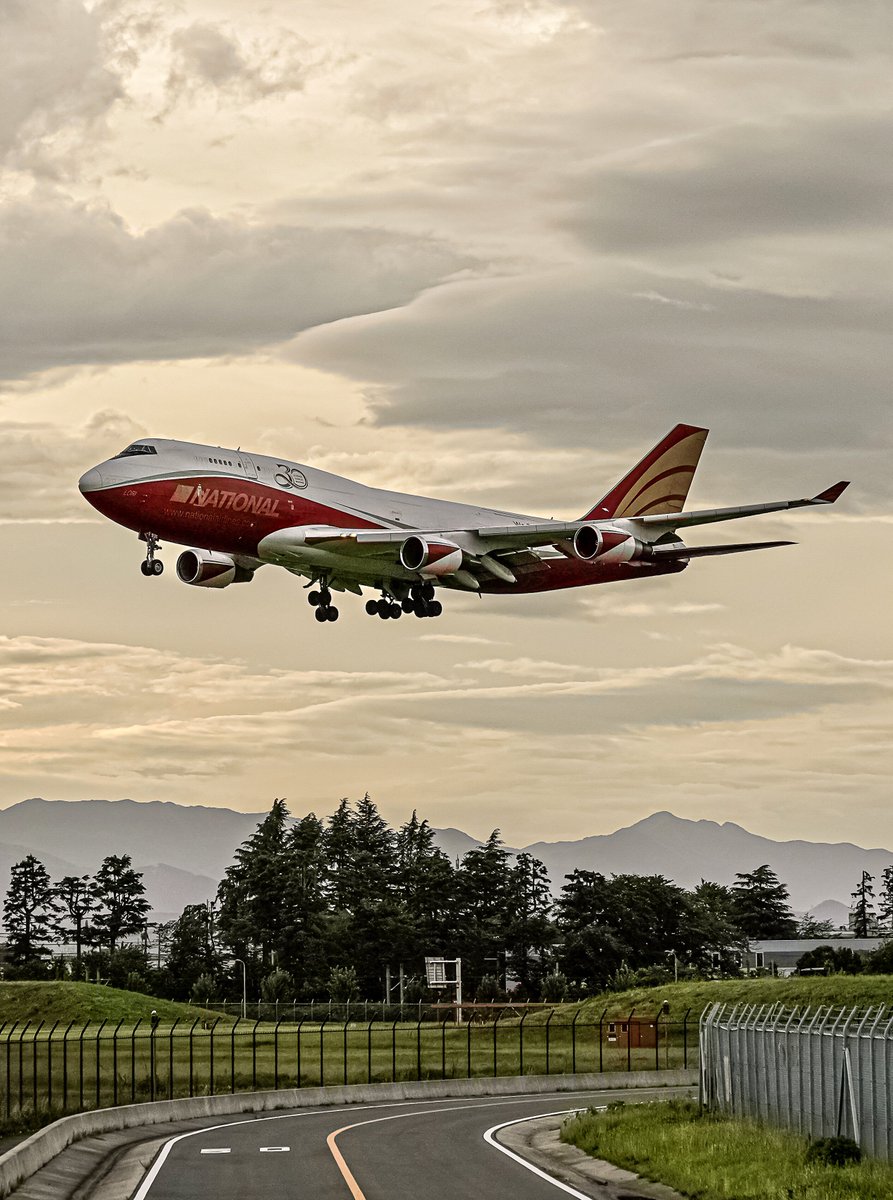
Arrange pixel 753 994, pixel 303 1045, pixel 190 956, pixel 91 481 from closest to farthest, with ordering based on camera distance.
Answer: pixel 91 481, pixel 303 1045, pixel 753 994, pixel 190 956

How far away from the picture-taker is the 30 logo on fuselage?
56.6m

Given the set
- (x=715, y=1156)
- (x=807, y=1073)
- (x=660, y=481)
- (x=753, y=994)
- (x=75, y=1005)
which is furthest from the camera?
(x=75, y=1005)

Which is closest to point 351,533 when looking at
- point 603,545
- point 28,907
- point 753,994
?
point 603,545

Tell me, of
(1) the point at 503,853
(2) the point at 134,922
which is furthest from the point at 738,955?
(2) the point at 134,922

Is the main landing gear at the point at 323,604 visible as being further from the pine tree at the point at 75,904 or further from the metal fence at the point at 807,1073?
the pine tree at the point at 75,904

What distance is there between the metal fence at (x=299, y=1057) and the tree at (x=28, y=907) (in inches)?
2910

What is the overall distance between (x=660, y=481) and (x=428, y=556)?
864 inches

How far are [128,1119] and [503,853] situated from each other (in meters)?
119

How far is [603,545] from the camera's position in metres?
62.3

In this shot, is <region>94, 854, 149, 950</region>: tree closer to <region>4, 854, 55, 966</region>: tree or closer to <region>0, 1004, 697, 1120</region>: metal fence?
<region>4, 854, 55, 966</region>: tree

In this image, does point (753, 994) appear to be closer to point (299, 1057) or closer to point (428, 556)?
point (299, 1057)

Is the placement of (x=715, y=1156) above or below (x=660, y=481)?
below

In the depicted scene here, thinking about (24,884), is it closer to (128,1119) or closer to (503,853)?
(503,853)

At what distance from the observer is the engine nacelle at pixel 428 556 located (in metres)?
60.1
